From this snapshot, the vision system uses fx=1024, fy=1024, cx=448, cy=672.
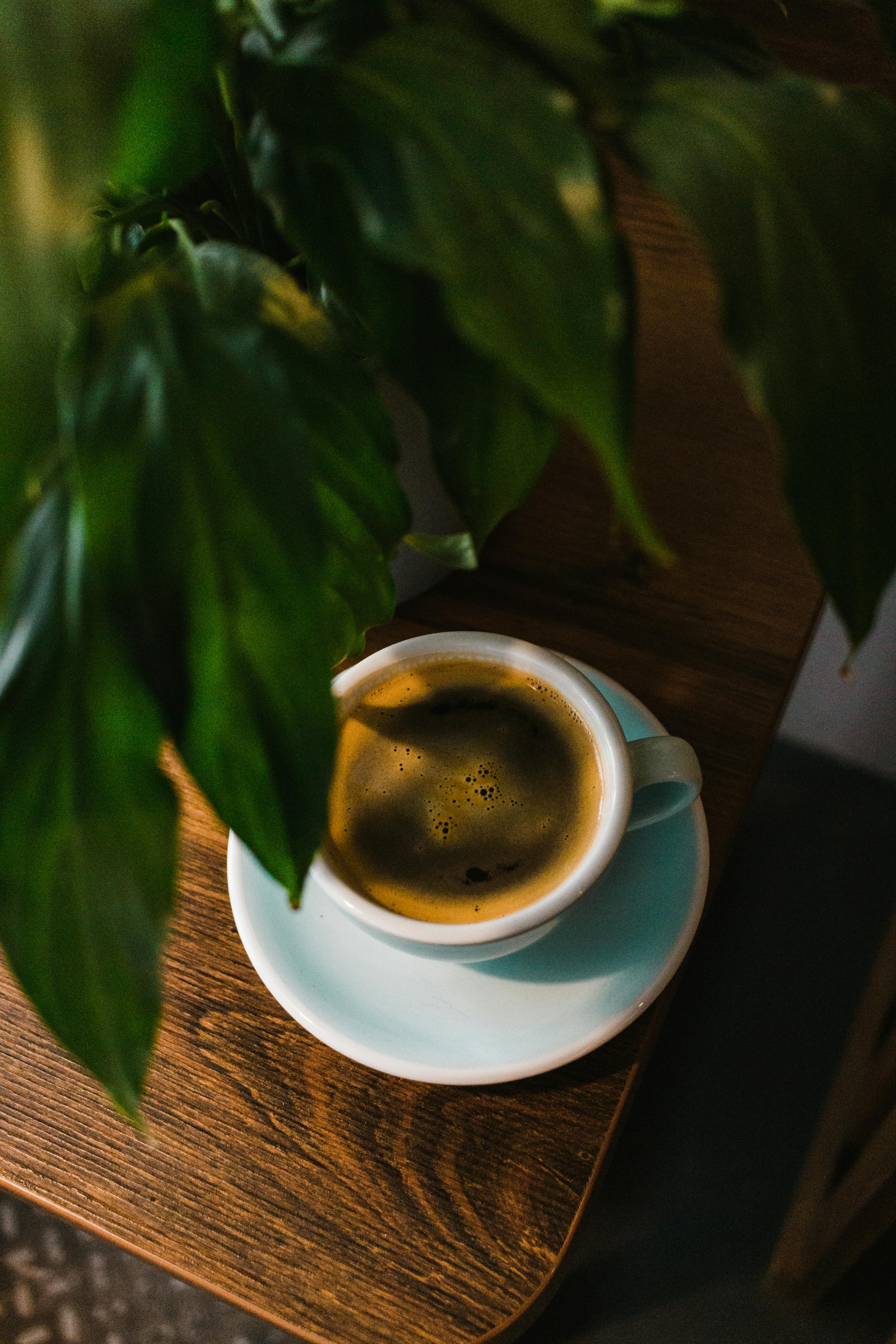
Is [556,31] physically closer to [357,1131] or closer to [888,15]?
[888,15]

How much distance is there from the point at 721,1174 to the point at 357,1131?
0.59 meters

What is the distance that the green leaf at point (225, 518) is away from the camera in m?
0.21

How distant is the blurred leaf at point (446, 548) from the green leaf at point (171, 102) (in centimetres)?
14

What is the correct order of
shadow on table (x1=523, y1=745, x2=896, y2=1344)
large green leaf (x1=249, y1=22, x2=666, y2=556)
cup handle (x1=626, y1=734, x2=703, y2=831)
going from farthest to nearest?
shadow on table (x1=523, y1=745, x2=896, y2=1344), cup handle (x1=626, y1=734, x2=703, y2=831), large green leaf (x1=249, y1=22, x2=666, y2=556)

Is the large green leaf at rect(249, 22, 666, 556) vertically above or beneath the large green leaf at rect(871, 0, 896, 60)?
above

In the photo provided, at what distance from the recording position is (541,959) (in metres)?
0.39

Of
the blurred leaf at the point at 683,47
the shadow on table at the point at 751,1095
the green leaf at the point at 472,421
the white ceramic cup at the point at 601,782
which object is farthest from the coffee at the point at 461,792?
the shadow on table at the point at 751,1095

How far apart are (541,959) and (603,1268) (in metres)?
0.56

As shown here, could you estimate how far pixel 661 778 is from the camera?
380mm

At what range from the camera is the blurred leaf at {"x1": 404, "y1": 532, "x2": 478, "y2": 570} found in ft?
1.22

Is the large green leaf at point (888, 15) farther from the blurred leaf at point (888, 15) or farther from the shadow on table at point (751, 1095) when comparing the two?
the shadow on table at point (751, 1095)

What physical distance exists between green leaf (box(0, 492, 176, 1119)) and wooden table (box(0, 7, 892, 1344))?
0.15 metres

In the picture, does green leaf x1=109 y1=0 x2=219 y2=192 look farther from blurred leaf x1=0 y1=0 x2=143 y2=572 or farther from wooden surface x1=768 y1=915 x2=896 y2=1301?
wooden surface x1=768 y1=915 x2=896 y2=1301

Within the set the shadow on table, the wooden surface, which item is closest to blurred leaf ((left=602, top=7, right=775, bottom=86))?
the wooden surface
